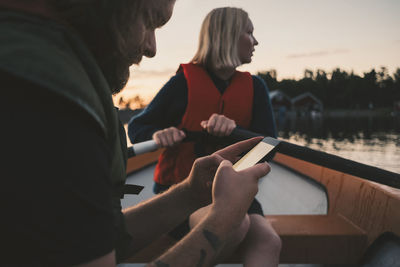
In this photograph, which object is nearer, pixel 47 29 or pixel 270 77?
pixel 47 29

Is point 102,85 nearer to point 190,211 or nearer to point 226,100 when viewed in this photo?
point 190,211

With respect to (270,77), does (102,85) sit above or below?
above

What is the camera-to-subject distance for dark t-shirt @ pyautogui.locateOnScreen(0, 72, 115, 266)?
0.48 meters

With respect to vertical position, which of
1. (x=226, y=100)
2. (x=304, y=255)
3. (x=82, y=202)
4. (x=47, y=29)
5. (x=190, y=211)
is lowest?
(x=304, y=255)

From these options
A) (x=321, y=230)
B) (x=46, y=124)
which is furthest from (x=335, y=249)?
(x=46, y=124)

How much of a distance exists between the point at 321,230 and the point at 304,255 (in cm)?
21

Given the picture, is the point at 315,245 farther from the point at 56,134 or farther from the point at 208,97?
the point at 56,134

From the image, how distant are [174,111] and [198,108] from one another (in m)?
0.18

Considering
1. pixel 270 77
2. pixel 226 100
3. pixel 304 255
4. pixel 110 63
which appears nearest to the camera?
pixel 110 63

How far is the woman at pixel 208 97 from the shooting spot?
2.21 meters

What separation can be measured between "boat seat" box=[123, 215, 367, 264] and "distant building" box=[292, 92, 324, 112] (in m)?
77.7

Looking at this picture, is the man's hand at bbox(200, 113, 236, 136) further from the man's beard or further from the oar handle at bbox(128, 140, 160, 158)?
the man's beard

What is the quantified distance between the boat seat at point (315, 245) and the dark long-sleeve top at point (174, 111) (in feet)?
2.31

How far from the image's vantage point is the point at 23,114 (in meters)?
0.49
